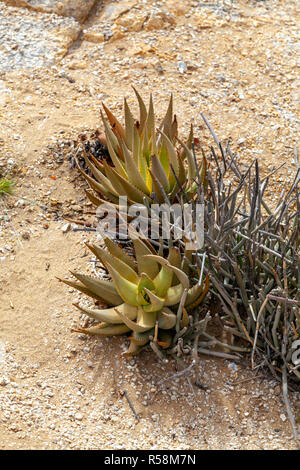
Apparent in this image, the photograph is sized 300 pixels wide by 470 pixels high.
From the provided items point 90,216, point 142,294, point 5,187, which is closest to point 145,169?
point 90,216

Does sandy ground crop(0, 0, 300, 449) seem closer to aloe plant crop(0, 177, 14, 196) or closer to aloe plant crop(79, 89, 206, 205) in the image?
aloe plant crop(0, 177, 14, 196)

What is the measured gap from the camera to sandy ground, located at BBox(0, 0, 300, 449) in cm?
244

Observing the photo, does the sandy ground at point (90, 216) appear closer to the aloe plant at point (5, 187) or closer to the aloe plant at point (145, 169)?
the aloe plant at point (5, 187)

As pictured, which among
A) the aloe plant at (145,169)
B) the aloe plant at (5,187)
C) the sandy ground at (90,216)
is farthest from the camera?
the aloe plant at (5,187)

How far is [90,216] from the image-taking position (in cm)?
346

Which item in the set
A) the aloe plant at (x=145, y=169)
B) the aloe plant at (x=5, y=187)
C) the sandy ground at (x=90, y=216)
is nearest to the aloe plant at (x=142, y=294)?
the sandy ground at (x=90, y=216)

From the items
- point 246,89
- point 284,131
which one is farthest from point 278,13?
point 284,131

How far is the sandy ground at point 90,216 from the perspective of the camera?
244 cm

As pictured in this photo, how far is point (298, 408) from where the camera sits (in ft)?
8.19

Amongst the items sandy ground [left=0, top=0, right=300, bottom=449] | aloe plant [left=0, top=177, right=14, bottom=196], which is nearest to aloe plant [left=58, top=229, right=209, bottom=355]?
sandy ground [left=0, top=0, right=300, bottom=449]

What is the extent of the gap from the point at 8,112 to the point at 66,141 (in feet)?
1.76

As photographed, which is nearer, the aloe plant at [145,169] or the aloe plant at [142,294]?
the aloe plant at [142,294]

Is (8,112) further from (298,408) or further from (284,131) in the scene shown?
(298,408)

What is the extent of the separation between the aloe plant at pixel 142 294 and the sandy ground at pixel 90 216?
0.16 metres
